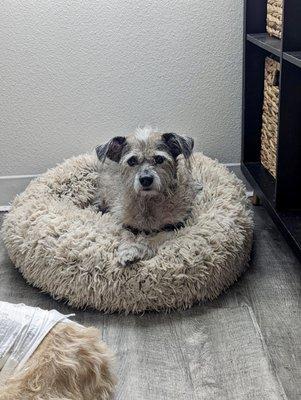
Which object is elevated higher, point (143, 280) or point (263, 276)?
point (143, 280)

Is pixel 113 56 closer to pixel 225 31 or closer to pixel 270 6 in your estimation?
pixel 225 31

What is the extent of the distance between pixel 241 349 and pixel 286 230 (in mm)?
496

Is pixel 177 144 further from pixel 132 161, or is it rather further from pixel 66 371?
pixel 66 371

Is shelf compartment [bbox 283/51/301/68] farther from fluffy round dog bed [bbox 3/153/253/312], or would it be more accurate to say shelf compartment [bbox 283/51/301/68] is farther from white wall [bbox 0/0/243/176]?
white wall [bbox 0/0/243/176]

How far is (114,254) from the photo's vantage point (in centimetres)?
199

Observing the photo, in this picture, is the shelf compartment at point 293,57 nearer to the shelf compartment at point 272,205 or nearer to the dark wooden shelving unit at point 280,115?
the dark wooden shelving unit at point 280,115

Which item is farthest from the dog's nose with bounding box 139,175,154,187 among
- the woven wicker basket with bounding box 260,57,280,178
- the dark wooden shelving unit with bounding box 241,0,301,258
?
the woven wicker basket with bounding box 260,57,280,178

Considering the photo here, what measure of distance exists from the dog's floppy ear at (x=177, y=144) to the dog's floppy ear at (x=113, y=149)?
0.53ft

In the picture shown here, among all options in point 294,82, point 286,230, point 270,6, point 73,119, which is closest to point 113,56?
point 73,119

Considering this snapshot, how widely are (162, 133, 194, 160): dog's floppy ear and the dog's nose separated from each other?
17cm

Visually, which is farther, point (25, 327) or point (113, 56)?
point (113, 56)

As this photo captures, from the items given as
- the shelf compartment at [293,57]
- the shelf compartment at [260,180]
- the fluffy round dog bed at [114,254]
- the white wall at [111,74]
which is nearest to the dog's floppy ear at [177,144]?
the fluffy round dog bed at [114,254]

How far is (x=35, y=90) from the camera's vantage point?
8.79ft

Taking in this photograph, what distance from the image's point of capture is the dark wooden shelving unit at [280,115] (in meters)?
1.92
